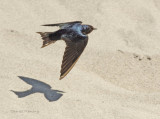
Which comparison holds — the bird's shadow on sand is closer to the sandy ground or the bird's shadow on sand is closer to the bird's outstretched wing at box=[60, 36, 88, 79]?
the sandy ground

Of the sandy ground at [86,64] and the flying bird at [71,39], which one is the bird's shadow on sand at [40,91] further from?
the flying bird at [71,39]

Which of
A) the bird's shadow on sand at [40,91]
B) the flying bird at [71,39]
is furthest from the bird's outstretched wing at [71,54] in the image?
the bird's shadow on sand at [40,91]

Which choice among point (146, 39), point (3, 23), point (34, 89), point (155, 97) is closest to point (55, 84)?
point (34, 89)

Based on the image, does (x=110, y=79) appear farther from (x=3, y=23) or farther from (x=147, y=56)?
(x=3, y=23)

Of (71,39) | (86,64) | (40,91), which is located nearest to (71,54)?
(71,39)

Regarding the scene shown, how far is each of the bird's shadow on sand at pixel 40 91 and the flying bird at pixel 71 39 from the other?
0.74ft

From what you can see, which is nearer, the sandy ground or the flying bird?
the sandy ground

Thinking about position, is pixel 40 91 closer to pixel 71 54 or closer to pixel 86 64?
pixel 71 54

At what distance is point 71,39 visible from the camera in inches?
151

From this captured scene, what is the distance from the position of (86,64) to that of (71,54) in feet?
2.38

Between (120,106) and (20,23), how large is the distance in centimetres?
170

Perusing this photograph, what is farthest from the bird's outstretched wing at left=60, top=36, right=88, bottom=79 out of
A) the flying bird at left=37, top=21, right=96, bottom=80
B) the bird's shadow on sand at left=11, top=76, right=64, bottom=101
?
the bird's shadow on sand at left=11, top=76, right=64, bottom=101

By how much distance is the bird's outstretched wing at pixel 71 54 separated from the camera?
11.4 ft

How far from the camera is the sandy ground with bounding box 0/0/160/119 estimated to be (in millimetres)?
3398
